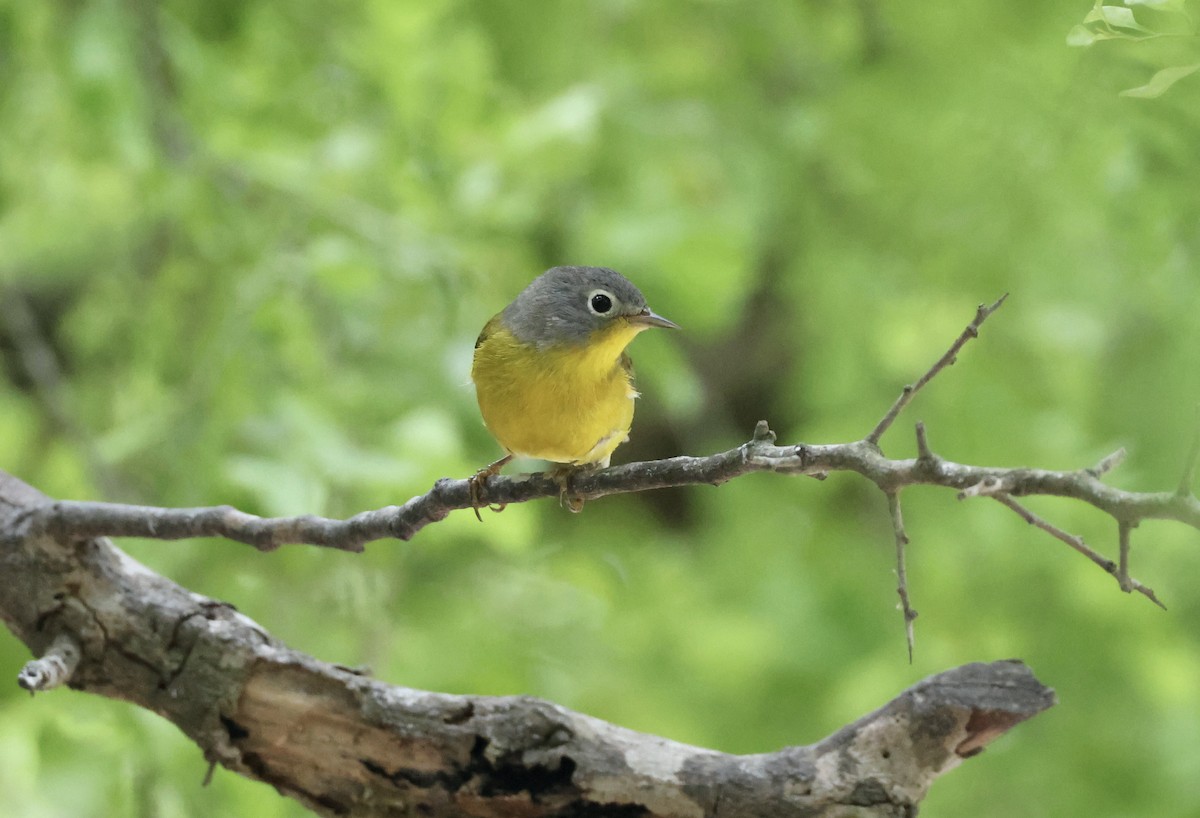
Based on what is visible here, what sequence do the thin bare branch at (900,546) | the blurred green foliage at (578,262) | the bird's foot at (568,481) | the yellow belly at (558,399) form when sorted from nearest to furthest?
the thin bare branch at (900,546)
the bird's foot at (568,481)
the yellow belly at (558,399)
the blurred green foliage at (578,262)

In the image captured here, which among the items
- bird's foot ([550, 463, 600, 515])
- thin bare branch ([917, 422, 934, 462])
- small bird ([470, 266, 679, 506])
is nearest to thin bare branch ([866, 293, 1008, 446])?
thin bare branch ([917, 422, 934, 462])

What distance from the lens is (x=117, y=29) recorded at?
10.8 ft

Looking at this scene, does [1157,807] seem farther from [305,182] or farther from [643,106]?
[305,182]

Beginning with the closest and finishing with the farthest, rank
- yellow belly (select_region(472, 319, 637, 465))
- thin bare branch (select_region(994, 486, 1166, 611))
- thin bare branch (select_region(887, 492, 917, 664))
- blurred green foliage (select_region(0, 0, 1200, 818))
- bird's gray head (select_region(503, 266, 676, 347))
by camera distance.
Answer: thin bare branch (select_region(994, 486, 1166, 611)) < thin bare branch (select_region(887, 492, 917, 664)) < yellow belly (select_region(472, 319, 637, 465)) < bird's gray head (select_region(503, 266, 676, 347)) < blurred green foliage (select_region(0, 0, 1200, 818))

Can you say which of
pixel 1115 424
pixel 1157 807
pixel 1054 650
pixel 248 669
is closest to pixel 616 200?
pixel 1115 424

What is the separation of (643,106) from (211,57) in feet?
5.25

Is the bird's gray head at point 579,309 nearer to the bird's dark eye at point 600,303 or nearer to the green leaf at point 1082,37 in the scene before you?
the bird's dark eye at point 600,303

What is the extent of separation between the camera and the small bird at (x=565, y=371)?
7.30 feet

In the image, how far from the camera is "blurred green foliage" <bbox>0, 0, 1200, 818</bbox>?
3234 mm

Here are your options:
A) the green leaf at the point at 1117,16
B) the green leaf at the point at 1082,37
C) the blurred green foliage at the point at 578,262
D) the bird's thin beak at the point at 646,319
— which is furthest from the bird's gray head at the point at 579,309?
the green leaf at the point at 1117,16

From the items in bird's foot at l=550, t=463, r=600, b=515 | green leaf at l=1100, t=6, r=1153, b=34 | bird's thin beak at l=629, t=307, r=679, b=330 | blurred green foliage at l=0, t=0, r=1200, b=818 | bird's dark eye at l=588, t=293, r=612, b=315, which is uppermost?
blurred green foliage at l=0, t=0, r=1200, b=818

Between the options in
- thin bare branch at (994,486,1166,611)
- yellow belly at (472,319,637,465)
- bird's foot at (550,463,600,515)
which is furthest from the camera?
yellow belly at (472,319,637,465)

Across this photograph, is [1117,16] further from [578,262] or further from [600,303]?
[578,262]

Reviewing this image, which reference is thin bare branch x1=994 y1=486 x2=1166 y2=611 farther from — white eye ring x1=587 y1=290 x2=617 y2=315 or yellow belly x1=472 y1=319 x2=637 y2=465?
white eye ring x1=587 y1=290 x2=617 y2=315
